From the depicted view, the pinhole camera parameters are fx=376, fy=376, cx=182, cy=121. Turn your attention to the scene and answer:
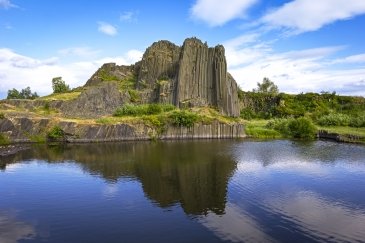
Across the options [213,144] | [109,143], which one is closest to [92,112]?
[109,143]

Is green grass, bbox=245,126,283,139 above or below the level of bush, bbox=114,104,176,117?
below

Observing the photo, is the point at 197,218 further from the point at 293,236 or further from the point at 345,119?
the point at 345,119

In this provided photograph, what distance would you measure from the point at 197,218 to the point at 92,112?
64895 millimetres

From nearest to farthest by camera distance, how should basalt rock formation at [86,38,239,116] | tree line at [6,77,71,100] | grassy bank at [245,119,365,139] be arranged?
1. grassy bank at [245,119,365,139]
2. basalt rock formation at [86,38,239,116]
3. tree line at [6,77,71,100]

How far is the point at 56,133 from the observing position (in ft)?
251

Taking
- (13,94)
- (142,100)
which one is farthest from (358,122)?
(13,94)

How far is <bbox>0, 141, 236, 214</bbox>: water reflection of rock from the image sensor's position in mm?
36125

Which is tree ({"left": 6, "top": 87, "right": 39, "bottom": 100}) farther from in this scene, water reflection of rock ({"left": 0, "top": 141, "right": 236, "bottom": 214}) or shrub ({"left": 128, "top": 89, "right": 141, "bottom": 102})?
water reflection of rock ({"left": 0, "top": 141, "right": 236, "bottom": 214})

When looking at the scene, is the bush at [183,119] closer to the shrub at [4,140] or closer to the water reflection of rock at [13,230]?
the shrub at [4,140]

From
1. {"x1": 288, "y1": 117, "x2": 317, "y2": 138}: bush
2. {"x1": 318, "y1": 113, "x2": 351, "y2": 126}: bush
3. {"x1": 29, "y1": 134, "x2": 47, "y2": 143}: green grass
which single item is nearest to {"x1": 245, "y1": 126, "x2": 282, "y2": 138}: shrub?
{"x1": 288, "y1": 117, "x2": 317, "y2": 138}: bush

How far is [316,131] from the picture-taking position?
3297 inches

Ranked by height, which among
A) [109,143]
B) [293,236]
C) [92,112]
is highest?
[92,112]

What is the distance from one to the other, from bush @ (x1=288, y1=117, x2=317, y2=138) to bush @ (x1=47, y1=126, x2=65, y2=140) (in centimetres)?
4987

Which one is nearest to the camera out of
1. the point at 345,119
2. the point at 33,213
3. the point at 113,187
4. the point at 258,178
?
the point at 33,213
